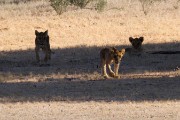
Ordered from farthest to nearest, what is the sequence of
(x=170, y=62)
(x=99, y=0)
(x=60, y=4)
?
(x=99, y=0)
(x=60, y=4)
(x=170, y=62)

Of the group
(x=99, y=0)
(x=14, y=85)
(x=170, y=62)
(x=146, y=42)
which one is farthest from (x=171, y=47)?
(x=99, y=0)

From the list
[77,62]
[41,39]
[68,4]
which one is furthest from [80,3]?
[41,39]

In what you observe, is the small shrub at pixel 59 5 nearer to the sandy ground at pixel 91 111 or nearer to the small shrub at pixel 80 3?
the small shrub at pixel 80 3

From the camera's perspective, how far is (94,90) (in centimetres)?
1698

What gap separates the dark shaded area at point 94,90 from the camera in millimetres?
15547

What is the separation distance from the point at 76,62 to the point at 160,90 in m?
8.88

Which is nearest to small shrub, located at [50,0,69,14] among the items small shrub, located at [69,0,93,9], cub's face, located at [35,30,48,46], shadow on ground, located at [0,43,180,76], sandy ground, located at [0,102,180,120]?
small shrub, located at [69,0,93,9]

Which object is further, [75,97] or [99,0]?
[99,0]

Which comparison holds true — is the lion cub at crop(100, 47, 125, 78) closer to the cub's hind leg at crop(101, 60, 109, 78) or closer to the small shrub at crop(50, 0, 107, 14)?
the cub's hind leg at crop(101, 60, 109, 78)

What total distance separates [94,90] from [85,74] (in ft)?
13.1

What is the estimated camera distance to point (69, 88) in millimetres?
17516

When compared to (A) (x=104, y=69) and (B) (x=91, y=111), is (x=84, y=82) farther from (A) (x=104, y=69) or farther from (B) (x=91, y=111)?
(B) (x=91, y=111)

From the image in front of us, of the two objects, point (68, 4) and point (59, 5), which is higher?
point (59, 5)

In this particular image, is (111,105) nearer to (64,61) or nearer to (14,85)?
(14,85)
